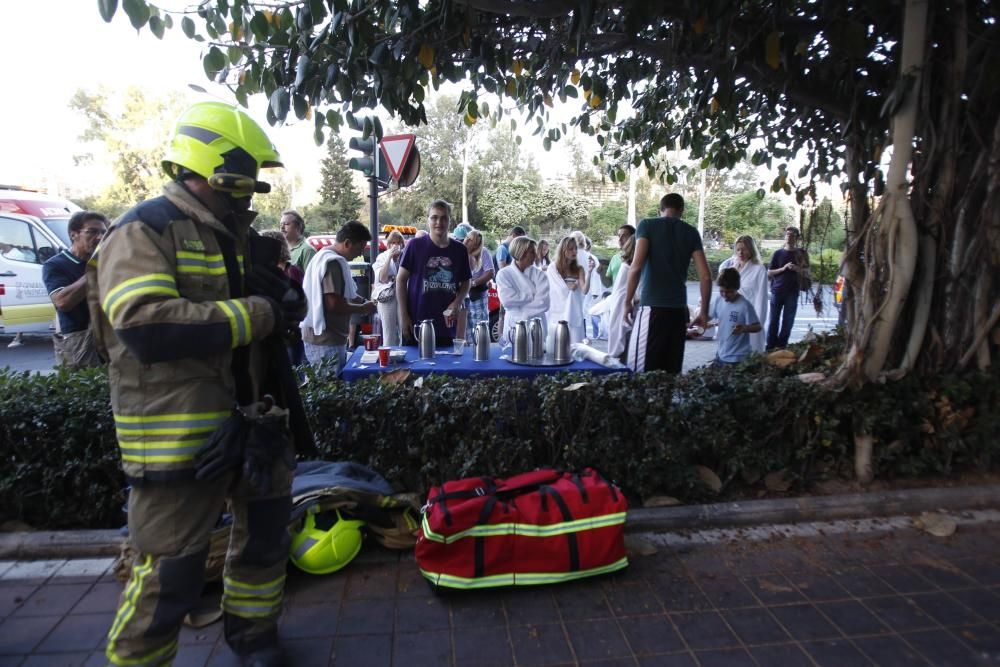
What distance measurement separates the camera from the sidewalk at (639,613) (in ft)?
8.06

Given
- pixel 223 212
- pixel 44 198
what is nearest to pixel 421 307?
pixel 223 212

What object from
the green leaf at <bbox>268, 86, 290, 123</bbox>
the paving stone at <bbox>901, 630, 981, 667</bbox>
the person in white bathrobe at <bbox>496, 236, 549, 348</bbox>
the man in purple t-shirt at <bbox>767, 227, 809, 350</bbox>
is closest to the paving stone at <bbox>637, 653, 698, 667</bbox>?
the paving stone at <bbox>901, 630, 981, 667</bbox>

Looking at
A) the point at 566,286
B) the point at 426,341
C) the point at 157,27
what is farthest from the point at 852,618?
the point at 566,286

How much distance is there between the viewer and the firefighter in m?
1.90

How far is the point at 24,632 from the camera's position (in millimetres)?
2576

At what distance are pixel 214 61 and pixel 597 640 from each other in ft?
12.2

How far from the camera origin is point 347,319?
5.34 meters

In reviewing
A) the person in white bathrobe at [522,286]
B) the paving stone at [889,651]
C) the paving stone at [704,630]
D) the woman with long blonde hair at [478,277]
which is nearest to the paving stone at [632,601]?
the paving stone at [704,630]

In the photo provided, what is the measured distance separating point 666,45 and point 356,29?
220 centimetres

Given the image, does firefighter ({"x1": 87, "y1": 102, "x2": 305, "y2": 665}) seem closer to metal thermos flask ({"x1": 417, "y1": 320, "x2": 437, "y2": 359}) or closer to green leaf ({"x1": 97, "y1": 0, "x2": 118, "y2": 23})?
green leaf ({"x1": 97, "y1": 0, "x2": 118, "y2": 23})

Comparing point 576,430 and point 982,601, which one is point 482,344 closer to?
point 576,430

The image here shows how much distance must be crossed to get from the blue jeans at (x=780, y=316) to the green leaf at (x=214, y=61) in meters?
7.68

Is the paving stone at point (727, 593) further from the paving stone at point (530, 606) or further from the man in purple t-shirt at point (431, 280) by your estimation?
the man in purple t-shirt at point (431, 280)

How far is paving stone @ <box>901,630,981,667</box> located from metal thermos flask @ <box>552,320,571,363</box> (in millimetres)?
2603
